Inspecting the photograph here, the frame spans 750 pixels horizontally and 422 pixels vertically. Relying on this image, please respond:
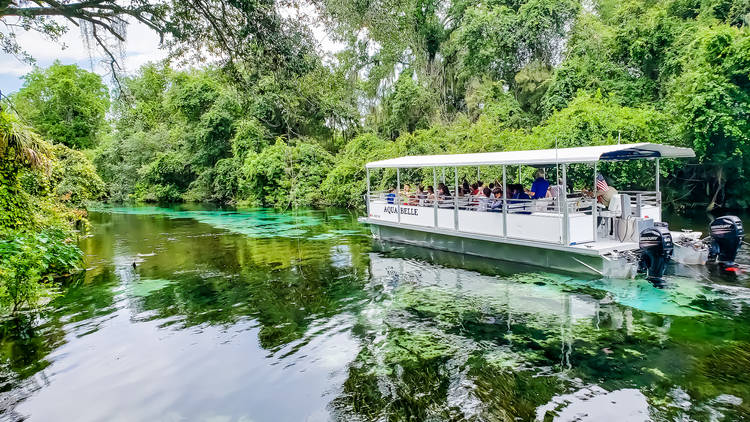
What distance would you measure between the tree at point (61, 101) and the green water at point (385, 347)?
46.6 metres

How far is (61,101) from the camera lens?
5203 centimetres

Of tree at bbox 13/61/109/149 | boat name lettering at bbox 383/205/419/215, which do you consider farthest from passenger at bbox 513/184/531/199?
tree at bbox 13/61/109/149

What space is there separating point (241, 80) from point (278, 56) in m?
1.42

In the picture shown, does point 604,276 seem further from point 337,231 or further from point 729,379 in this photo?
point 337,231

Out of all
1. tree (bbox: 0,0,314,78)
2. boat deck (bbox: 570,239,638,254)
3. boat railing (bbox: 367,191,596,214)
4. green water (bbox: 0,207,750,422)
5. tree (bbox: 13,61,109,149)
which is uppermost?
tree (bbox: 13,61,109,149)

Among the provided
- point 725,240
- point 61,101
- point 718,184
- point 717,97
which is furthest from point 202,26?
point 61,101

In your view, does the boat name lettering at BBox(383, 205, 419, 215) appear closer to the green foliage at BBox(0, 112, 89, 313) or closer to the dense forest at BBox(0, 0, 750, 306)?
the dense forest at BBox(0, 0, 750, 306)

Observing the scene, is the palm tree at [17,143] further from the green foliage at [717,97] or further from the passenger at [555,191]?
the green foliage at [717,97]

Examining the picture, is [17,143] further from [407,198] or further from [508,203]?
[508,203]

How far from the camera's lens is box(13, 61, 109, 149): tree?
50.9m

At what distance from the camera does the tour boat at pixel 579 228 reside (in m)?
10.8

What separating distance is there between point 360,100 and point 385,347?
108 ft

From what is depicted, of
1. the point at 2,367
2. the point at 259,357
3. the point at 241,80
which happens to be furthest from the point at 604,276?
the point at 2,367

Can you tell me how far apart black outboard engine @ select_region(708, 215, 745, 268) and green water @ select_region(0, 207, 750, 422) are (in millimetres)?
724
